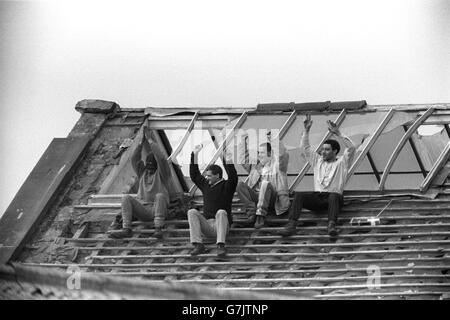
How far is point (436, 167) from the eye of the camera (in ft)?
69.8

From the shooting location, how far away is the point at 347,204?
20.7m

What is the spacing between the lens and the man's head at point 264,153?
2105cm

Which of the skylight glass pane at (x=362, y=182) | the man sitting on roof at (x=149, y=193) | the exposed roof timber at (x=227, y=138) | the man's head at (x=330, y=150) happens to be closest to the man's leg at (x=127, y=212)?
the man sitting on roof at (x=149, y=193)

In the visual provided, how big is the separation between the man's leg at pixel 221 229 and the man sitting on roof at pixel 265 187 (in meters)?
0.60

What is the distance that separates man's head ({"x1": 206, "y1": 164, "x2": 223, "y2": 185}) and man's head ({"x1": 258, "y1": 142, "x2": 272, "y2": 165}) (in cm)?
74

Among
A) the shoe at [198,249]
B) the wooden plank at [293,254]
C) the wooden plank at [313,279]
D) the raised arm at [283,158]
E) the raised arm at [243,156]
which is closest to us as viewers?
the wooden plank at [313,279]

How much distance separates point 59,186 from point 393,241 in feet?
15.2

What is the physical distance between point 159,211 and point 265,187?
1331 millimetres

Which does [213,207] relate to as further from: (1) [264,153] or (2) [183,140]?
(2) [183,140]

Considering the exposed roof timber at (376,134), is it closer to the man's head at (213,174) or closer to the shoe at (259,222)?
the shoe at (259,222)

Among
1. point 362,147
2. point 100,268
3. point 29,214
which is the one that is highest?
point 362,147

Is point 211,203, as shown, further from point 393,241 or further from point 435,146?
point 435,146

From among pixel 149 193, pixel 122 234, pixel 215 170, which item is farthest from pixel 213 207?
pixel 122 234
